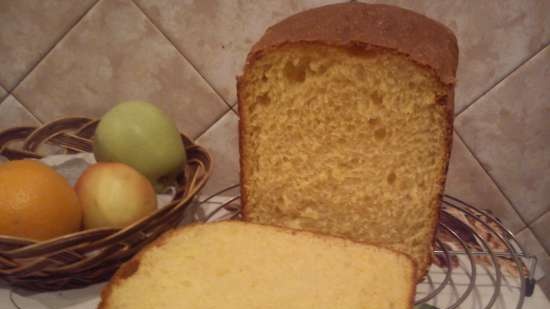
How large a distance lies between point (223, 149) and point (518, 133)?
691 mm

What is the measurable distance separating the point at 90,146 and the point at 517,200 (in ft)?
3.36

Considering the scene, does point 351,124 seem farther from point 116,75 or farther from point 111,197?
point 116,75

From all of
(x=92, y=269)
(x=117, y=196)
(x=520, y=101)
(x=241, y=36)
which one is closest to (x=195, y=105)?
(x=241, y=36)

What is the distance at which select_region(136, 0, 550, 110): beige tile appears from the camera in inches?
38.5

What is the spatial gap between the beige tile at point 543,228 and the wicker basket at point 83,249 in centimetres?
81

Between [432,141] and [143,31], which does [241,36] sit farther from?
[432,141]

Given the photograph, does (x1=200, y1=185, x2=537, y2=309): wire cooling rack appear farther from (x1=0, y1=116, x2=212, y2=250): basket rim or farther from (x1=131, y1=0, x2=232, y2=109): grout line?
(x1=131, y1=0, x2=232, y2=109): grout line

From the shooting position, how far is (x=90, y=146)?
1.10 metres

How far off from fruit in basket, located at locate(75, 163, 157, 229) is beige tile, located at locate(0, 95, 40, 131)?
41cm

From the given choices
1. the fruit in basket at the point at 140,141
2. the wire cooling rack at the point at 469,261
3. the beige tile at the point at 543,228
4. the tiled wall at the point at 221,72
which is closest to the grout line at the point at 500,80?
the tiled wall at the point at 221,72

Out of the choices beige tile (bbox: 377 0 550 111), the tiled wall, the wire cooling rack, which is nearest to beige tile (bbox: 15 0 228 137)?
the tiled wall

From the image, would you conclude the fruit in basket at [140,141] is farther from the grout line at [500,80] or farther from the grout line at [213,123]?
the grout line at [500,80]

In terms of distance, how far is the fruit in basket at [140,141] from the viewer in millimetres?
962

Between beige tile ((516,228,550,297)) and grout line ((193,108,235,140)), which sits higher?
beige tile ((516,228,550,297))
